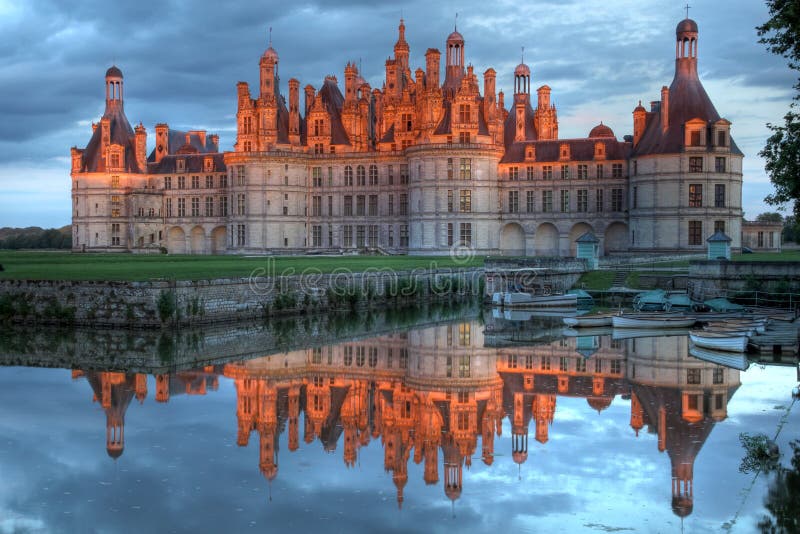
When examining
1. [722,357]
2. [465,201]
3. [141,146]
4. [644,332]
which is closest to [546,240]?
[465,201]

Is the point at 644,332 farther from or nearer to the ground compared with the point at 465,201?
nearer to the ground

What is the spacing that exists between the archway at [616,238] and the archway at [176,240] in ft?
122

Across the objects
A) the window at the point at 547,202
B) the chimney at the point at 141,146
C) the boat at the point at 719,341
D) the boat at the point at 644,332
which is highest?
the chimney at the point at 141,146

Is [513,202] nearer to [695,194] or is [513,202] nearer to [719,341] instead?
[695,194]

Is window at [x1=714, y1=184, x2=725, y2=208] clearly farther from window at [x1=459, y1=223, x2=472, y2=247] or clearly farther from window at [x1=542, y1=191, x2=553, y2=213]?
window at [x1=459, y1=223, x2=472, y2=247]

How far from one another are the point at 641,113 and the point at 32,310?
1751 inches

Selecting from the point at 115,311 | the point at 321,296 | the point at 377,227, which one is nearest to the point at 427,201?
the point at 377,227

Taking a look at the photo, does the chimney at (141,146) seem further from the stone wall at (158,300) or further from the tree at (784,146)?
the tree at (784,146)

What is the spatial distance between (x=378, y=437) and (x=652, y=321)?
18513 mm

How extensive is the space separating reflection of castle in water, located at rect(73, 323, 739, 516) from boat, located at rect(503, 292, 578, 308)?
39.6ft

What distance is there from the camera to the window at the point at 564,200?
210ft

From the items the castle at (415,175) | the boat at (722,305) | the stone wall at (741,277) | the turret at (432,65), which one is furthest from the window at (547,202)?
the boat at (722,305)

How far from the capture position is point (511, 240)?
66.9 meters

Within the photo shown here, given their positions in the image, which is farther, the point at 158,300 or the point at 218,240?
the point at 218,240
